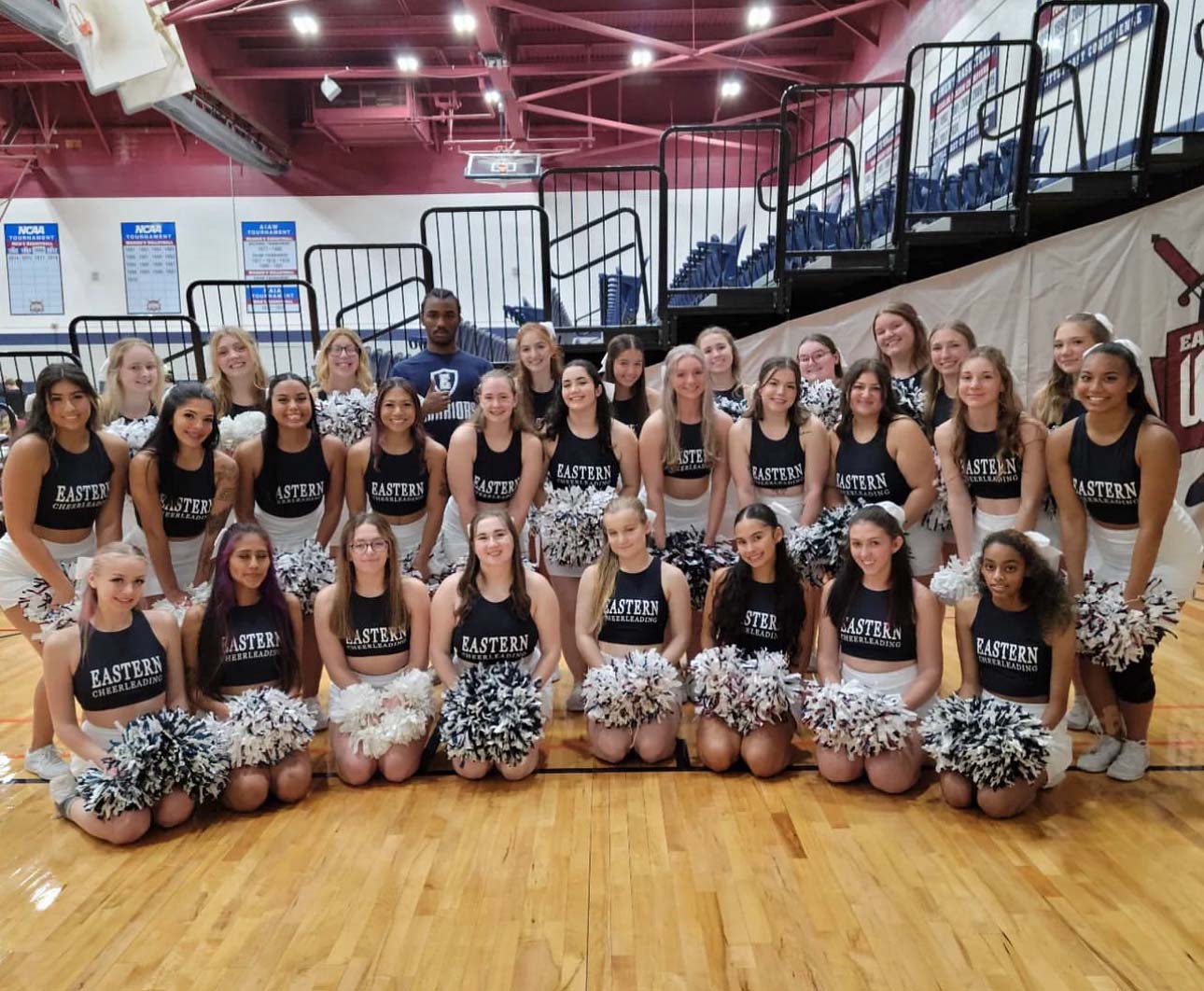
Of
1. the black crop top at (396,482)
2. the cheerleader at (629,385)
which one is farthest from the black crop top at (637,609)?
the black crop top at (396,482)

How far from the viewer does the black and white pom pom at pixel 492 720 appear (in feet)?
8.73

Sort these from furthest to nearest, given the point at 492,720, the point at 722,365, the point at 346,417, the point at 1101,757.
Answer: the point at 722,365 < the point at 346,417 < the point at 1101,757 < the point at 492,720

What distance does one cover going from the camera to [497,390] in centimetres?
324

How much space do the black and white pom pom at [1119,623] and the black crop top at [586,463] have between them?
179cm

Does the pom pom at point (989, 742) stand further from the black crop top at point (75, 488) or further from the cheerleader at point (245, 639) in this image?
the black crop top at point (75, 488)

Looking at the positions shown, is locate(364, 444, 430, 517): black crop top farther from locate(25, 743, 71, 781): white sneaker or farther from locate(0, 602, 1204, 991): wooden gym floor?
locate(25, 743, 71, 781): white sneaker

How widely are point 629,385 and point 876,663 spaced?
1.63m

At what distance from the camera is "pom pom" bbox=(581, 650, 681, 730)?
2.79 meters

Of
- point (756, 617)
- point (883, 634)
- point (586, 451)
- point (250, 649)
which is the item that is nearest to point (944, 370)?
point (883, 634)

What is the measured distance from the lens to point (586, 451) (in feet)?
11.2

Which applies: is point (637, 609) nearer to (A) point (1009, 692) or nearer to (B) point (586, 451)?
(B) point (586, 451)

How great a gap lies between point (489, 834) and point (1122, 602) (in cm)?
218

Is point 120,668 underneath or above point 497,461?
underneath

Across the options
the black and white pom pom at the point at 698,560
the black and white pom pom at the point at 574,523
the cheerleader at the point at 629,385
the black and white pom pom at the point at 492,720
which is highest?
the cheerleader at the point at 629,385
